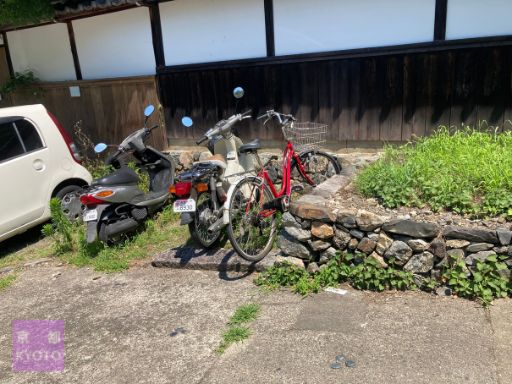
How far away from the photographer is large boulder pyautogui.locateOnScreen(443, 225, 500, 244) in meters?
3.56

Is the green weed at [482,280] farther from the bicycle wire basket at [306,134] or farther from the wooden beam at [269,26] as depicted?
the wooden beam at [269,26]

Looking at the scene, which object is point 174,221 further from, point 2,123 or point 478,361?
point 478,361

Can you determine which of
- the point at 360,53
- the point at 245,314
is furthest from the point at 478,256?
the point at 360,53

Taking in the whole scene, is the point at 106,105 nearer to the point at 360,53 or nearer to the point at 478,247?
the point at 360,53

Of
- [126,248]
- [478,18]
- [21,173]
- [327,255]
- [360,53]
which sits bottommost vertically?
[126,248]

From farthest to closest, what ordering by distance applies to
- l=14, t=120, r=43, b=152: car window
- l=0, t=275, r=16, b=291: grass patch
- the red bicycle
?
l=14, t=120, r=43, b=152: car window → l=0, t=275, r=16, b=291: grass patch → the red bicycle

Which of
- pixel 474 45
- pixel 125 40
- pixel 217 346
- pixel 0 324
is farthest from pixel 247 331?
pixel 125 40

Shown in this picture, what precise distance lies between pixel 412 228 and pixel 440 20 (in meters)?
3.17

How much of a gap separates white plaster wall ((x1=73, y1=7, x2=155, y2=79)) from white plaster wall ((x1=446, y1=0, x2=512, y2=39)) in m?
4.74

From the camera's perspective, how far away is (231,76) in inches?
276

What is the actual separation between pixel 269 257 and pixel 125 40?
17.5ft

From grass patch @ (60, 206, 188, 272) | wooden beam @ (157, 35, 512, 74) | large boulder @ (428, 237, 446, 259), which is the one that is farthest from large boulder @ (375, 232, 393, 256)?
wooden beam @ (157, 35, 512, 74)

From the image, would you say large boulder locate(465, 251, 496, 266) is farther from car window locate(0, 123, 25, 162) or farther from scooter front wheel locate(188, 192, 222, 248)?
car window locate(0, 123, 25, 162)

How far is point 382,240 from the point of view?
390 centimetres
